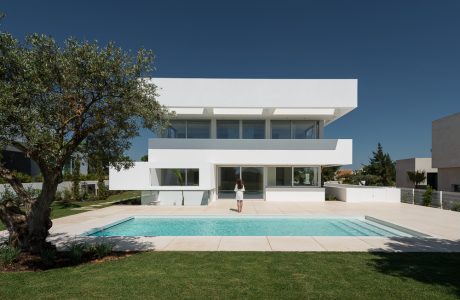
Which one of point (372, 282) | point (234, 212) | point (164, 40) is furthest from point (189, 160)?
point (372, 282)

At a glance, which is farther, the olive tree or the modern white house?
the modern white house

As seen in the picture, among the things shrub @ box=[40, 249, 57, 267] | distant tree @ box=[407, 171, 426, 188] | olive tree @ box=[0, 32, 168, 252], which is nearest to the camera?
olive tree @ box=[0, 32, 168, 252]

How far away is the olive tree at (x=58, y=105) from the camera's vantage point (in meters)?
5.29

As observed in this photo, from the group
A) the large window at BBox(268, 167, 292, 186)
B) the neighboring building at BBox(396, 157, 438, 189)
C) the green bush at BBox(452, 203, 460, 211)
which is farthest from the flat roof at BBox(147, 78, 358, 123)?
the neighboring building at BBox(396, 157, 438, 189)

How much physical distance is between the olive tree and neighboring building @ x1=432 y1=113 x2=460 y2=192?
92.7ft

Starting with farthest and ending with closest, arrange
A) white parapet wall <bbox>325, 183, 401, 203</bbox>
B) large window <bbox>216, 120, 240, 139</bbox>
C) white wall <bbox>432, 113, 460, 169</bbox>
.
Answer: white wall <bbox>432, 113, 460, 169</bbox> < large window <bbox>216, 120, 240, 139</bbox> < white parapet wall <bbox>325, 183, 401, 203</bbox>

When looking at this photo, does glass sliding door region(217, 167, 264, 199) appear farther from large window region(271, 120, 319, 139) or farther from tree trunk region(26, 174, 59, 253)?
tree trunk region(26, 174, 59, 253)

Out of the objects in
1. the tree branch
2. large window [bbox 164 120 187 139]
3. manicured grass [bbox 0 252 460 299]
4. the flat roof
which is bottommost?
manicured grass [bbox 0 252 460 299]

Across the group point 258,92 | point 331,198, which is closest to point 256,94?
point 258,92

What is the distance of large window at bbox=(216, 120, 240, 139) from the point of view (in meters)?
21.5

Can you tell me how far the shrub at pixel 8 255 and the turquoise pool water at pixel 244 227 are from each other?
3739 millimetres

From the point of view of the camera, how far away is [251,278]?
5582 mm

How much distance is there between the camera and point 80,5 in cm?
1650

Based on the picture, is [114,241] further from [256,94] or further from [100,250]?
[256,94]
